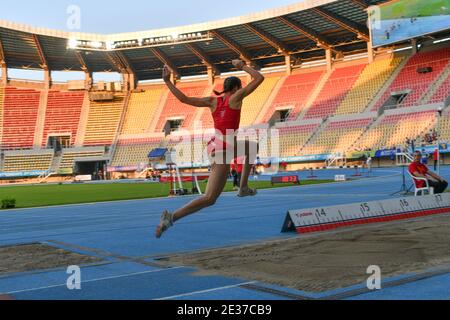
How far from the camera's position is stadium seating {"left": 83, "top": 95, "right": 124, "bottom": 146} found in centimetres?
6844

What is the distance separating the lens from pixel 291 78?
63.7m

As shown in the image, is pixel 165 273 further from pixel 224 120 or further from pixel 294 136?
pixel 294 136

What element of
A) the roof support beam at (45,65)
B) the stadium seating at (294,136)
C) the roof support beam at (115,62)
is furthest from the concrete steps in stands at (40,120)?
the stadium seating at (294,136)

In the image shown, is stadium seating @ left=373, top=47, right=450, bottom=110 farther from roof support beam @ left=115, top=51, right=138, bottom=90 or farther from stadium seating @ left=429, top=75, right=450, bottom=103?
roof support beam @ left=115, top=51, right=138, bottom=90

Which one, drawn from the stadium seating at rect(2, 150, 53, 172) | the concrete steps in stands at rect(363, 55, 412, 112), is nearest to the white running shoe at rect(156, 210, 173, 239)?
the concrete steps in stands at rect(363, 55, 412, 112)

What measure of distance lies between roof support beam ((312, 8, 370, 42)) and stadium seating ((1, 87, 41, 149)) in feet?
135

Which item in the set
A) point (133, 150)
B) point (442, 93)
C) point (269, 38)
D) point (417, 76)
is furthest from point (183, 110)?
point (442, 93)

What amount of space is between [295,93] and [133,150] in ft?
75.8

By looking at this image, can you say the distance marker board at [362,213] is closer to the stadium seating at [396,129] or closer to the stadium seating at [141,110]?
the stadium seating at [396,129]

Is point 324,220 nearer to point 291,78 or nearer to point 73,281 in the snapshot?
point 73,281

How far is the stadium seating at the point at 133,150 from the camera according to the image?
214ft

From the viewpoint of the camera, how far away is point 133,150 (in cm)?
6681

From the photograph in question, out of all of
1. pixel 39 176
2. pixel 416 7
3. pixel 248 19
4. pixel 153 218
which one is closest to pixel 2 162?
pixel 39 176

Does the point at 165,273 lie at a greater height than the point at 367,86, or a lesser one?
lesser
